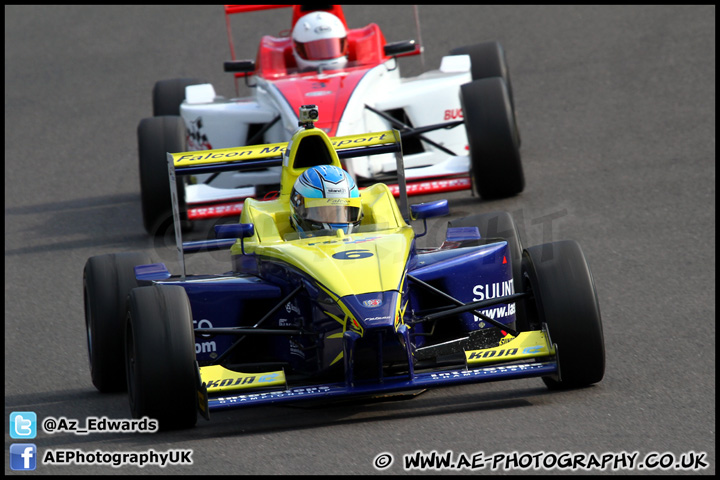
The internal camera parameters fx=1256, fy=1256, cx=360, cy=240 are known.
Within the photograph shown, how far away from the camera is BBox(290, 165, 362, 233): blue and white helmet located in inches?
307

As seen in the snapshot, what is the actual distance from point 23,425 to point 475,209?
600cm

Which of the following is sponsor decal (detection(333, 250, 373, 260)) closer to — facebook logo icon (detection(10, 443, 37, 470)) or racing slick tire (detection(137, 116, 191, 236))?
facebook logo icon (detection(10, 443, 37, 470))

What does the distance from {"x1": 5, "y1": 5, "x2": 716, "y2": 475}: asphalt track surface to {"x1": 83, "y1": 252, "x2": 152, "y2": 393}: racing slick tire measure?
0.62 feet

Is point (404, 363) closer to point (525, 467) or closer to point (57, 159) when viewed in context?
point (525, 467)

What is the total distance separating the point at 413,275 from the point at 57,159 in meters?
10.7

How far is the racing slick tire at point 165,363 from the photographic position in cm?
658

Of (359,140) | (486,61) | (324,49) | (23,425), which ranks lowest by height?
(23,425)

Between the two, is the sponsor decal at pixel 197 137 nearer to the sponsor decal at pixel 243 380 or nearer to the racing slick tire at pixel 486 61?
the racing slick tire at pixel 486 61

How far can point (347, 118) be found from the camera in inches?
475

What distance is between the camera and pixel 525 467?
5.75m

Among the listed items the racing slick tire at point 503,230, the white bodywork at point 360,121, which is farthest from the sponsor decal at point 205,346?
the white bodywork at point 360,121

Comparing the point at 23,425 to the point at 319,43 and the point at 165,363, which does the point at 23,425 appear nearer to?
the point at 165,363

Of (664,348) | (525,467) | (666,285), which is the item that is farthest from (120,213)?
(525,467)

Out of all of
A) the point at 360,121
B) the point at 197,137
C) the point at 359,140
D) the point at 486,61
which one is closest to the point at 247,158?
the point at 359,140
